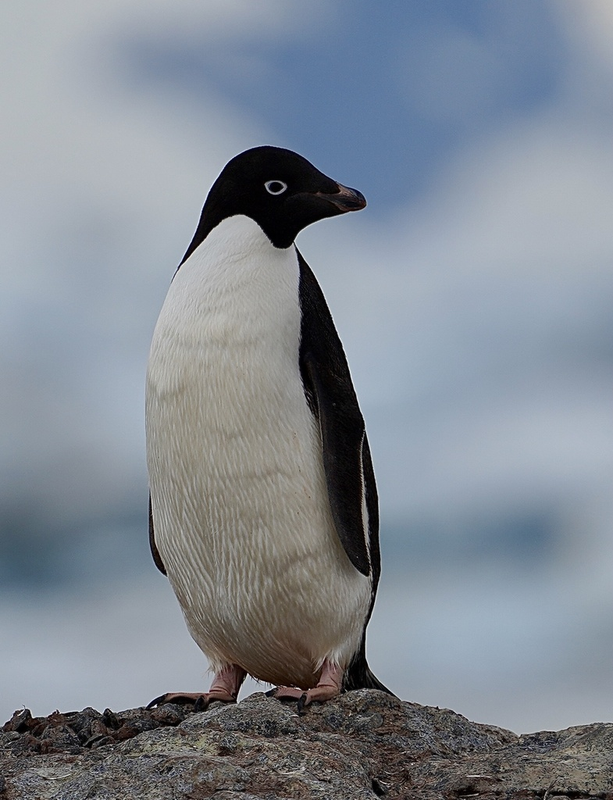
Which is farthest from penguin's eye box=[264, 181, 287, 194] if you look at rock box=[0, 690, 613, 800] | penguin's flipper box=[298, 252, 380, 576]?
rock box=[0, 690, 613, 800]

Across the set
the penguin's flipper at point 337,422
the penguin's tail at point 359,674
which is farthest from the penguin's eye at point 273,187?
the penguin's tail at point 359,674

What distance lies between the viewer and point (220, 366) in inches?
161

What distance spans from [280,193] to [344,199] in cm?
26

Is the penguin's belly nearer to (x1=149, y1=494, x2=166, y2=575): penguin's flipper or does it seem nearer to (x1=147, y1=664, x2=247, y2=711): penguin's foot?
(x1=147, y1=664, x2=247, y2=711): penguin's foot

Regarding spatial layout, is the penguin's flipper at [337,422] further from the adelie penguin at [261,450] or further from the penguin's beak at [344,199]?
the penguin's beak at [344,199]

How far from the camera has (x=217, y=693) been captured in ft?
13.8

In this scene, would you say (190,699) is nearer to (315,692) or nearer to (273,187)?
(315,692)

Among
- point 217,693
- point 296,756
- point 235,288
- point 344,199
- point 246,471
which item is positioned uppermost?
point 344,199

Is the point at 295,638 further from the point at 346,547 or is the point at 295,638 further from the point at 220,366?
the point at 220,366

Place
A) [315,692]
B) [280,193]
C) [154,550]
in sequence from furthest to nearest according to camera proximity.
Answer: [154,550], [280,193], [315,692]

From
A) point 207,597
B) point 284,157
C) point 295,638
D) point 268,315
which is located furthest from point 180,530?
point 284,157

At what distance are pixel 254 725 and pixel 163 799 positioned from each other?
679 millimetres

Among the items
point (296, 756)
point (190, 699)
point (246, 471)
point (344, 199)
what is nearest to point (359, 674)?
point (190, 699)

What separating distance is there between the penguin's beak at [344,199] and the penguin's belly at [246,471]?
305mm
